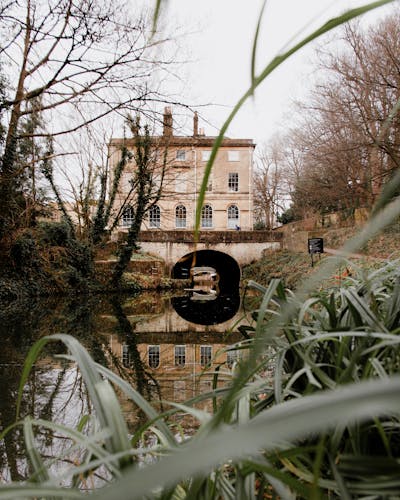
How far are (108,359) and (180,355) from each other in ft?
2.00

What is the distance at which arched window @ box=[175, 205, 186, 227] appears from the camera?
2633cm

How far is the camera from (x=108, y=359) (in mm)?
3262

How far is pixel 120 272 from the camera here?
41.0 feet

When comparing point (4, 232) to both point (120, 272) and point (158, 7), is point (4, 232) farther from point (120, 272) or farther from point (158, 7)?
point (158, 7)

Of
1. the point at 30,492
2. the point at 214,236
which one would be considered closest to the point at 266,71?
the point at 30,492

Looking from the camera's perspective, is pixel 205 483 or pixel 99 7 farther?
pixel 99 7

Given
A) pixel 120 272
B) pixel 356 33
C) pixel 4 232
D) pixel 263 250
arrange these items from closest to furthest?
pixel 4 232
pixel 356 33
pixel 120 272
pixel 263 250

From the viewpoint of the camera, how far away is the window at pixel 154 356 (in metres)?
3.13

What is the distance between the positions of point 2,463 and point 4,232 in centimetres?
770

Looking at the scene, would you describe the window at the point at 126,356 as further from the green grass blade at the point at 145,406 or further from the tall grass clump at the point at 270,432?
the green grass blade at the point at 145,406

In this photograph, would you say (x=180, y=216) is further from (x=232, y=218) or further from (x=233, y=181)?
(x=233, y=181)

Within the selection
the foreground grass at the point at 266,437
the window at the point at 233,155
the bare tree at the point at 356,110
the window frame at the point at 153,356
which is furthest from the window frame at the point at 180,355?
the window at the point at 233,155

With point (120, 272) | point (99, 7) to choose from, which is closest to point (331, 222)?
point (120, 272)

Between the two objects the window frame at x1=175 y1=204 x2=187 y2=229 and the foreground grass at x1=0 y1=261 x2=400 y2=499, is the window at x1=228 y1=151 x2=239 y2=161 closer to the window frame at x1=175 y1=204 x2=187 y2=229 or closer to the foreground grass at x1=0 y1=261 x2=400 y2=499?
the window frame at x1=175 y1=204 x2=187 y2=229
